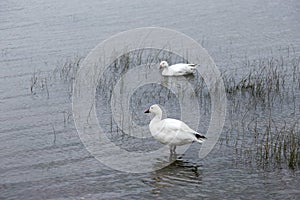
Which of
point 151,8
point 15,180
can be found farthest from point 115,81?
point 151,8

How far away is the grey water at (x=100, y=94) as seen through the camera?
12.2m

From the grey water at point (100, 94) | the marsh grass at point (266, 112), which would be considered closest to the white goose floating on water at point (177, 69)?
the marsh grass at point (266, 112)

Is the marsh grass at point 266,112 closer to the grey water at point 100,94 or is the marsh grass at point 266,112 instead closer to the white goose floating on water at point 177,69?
the grey water at point 100,94

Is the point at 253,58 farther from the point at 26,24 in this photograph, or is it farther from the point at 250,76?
the point at 26,24

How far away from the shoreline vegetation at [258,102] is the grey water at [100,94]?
8.4 inches

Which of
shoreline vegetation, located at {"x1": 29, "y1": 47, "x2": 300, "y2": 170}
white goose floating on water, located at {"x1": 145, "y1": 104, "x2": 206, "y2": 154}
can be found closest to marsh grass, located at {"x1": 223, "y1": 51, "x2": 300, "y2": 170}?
shoreline vegetation, located at {"x1": 29, "y1": 47, "x2": 300, "y2": 170}

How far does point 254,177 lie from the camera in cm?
1237

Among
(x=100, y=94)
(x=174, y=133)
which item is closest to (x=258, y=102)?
(x=174, y=133)

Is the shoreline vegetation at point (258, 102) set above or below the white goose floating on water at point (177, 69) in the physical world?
below

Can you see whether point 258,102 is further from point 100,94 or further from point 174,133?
point 100,94

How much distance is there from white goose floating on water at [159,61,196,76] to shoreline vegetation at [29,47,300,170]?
23.5 inches

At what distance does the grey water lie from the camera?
12.2m

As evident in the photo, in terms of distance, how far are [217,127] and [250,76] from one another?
4.59m

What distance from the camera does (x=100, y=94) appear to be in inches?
742
